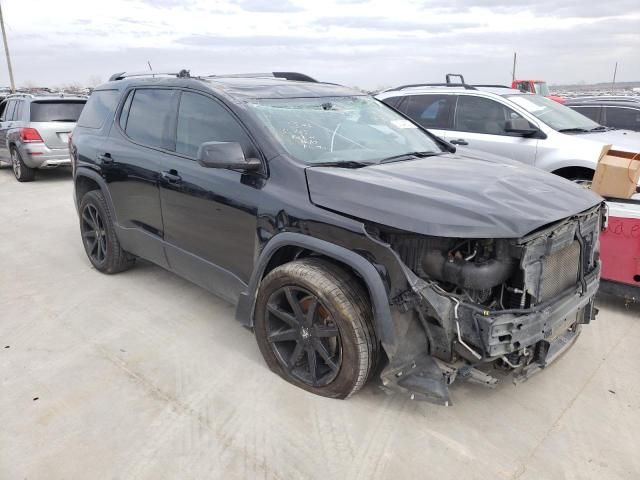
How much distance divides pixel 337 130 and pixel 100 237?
2.76 m

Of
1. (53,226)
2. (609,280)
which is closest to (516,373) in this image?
(609,280)

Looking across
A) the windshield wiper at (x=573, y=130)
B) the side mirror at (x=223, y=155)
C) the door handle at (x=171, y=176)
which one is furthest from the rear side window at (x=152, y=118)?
the windshield wiper at (x=573, y=130)

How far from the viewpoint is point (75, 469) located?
2498 mm

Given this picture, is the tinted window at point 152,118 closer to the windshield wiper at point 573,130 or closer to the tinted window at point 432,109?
the tinted window at point 432,109

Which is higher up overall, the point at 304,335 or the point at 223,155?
the point at 223,155

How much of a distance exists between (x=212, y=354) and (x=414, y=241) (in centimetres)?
177

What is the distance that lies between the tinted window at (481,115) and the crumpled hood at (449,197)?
379 cm

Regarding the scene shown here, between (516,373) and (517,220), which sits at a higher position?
(517,220)

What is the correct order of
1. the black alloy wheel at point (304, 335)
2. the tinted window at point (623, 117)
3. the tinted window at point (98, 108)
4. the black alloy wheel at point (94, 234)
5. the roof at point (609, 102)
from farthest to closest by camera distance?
the roof at point (609, 102), the tinted window at point (623, 117), the black alloy wheel at point (94, 234), the tinted window at point (98, 108), the black alloy wheel at point (304, 335)

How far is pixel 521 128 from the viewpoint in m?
6.42

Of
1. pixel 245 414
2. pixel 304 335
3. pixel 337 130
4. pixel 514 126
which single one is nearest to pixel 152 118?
pixel 337 130

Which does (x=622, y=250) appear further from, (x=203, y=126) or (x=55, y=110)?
(x=55, y=110)

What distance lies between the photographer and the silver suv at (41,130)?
387 inches

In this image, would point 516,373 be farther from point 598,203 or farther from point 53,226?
point 53,226
